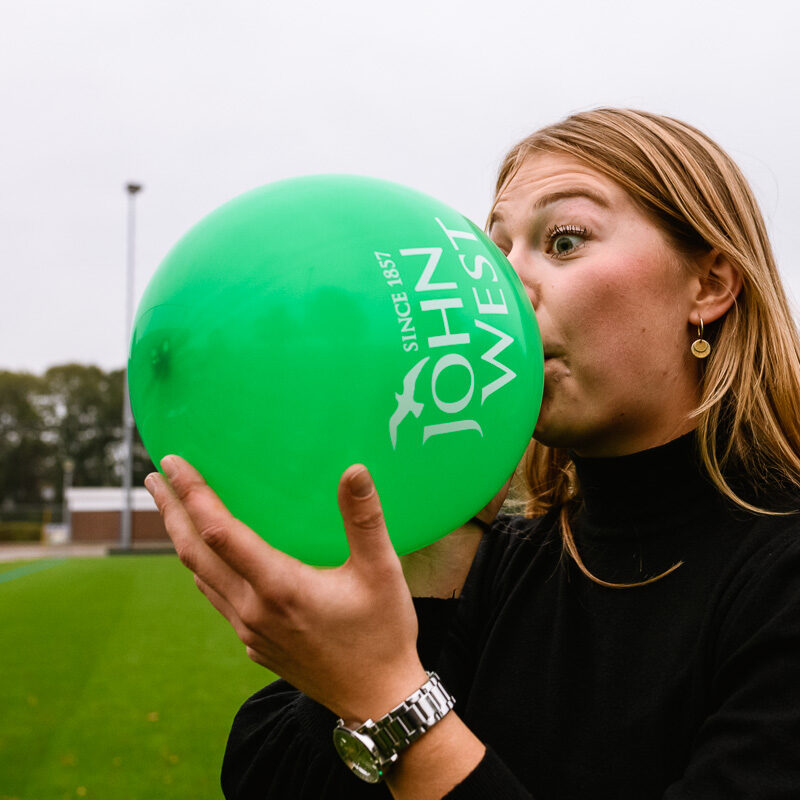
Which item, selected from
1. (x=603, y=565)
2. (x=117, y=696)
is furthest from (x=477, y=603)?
(x=117, y=696)

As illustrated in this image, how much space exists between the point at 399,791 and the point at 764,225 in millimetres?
1507

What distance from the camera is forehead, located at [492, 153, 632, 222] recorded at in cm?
174

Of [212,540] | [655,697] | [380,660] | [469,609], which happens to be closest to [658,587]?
[655,697]

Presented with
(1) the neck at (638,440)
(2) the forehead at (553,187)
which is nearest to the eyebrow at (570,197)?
(2) the forehead at (553,187)

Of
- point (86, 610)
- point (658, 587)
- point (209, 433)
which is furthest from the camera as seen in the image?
point (86, 610)

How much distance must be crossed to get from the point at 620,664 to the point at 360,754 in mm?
583

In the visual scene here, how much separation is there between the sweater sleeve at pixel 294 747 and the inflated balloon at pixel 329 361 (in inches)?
15.2

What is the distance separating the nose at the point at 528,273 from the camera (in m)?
1.73

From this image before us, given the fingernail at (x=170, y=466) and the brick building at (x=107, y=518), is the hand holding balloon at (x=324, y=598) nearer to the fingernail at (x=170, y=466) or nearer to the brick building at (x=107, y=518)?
the fingernail at (x=170, y=466)

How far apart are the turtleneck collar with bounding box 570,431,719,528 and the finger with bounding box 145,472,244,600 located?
909 mm

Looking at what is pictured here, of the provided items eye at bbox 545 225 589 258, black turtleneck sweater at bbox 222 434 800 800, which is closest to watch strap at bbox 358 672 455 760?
black turtleneck sweater at bbox 222 434 800 800

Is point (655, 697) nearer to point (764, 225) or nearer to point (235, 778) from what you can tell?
point (235, 778)

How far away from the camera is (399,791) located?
4.26 ft

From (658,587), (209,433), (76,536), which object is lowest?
(76,536)
